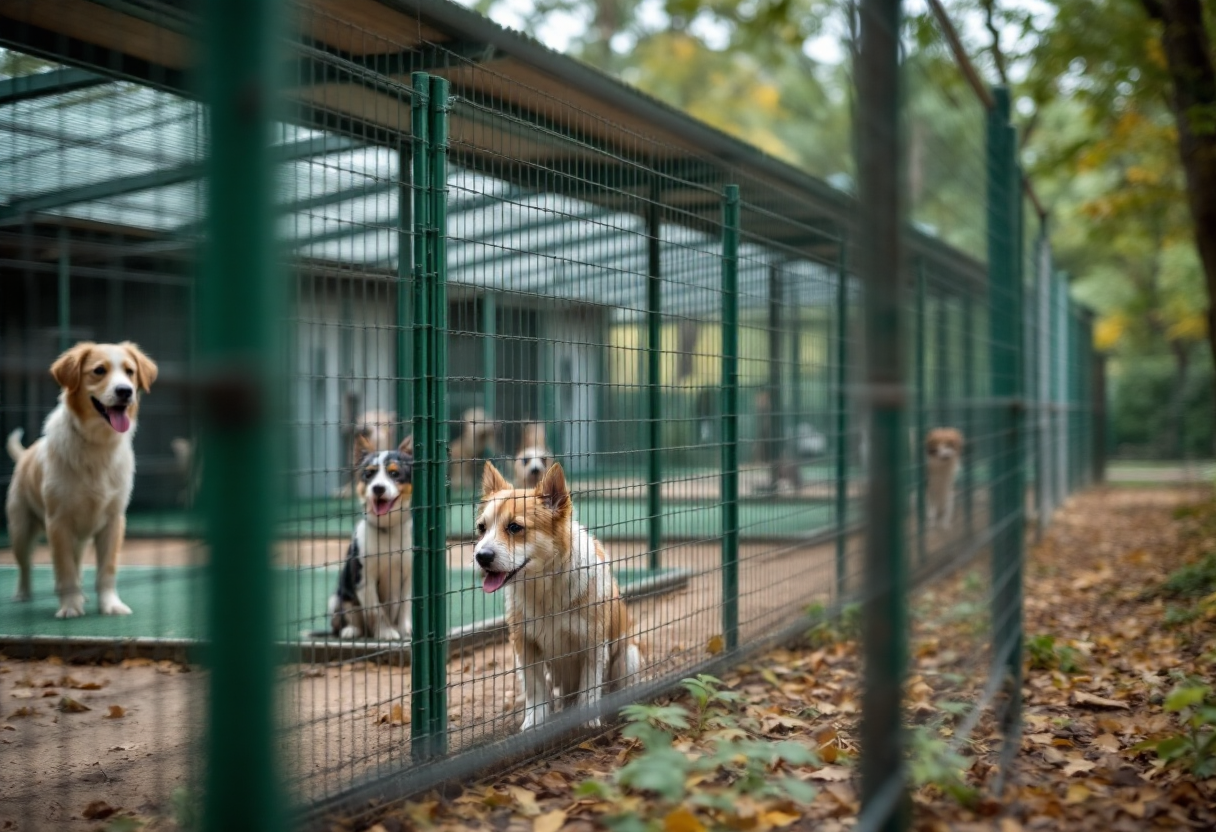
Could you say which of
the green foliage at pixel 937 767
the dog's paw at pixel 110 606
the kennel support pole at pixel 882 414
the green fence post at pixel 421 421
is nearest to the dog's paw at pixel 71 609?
the dog's paw at pixel 110 606

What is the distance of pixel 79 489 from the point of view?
635cm

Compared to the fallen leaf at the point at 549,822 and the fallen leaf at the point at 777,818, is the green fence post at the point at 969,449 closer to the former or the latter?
the fallen leaf at the point at 777,818

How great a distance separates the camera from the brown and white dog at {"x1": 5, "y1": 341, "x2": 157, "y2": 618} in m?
6.12

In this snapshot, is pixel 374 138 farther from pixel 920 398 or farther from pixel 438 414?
pixel 920 398

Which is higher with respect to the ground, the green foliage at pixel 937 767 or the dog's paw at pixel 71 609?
the green foliage at pixel 937 767

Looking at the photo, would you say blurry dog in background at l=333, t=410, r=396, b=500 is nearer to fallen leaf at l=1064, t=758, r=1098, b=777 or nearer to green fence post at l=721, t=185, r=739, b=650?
green fence post at l=721, t=185, r=739, b=650

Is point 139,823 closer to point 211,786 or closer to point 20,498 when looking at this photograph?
point 211,786

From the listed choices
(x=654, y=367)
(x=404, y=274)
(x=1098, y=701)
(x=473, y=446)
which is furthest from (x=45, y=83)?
(x=1098, y=701)

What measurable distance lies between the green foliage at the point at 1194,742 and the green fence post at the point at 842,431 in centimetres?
336

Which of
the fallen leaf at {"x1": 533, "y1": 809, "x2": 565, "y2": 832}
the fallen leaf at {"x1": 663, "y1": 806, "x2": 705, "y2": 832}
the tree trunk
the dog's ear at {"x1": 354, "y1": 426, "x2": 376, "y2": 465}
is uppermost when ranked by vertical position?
the tree trunk

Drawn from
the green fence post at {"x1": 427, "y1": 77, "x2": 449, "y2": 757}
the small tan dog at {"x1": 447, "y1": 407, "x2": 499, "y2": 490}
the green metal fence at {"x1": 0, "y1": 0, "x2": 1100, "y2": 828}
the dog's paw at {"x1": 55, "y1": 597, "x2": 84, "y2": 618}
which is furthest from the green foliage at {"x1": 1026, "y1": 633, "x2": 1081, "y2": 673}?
the dog's paw at {"x1": 55, "y1": 597, "x2": 84, "y2": 618}

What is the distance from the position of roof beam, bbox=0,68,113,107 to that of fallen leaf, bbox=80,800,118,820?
2.37 m

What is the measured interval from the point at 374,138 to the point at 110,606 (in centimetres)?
379

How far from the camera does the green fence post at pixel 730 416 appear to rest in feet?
18.3
